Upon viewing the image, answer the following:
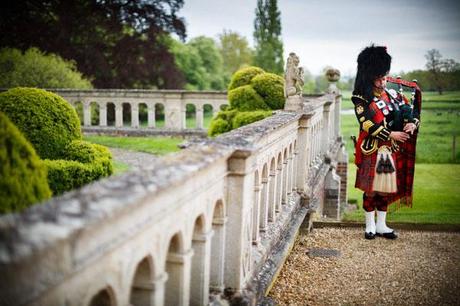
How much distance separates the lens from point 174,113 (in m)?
21.3

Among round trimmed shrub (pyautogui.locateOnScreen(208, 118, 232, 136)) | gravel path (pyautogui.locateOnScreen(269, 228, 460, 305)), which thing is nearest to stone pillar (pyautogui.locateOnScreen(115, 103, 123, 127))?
round trimmed shrub (pyautogui.locateOnScreen(208, 118, 232, 136))

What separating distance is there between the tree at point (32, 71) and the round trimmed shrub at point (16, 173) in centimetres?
2004

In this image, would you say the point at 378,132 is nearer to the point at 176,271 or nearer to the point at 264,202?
the point at 264,202

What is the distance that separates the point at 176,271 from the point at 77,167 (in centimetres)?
357

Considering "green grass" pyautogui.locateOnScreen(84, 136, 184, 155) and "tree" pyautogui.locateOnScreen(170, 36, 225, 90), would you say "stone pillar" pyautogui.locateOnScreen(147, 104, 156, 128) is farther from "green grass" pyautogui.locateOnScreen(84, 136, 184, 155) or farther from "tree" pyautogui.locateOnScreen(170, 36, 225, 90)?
"tree" pyautogui.locateOnScreen(170, 36, 225, 90)

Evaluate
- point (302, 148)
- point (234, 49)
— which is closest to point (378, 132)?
point (302, 148)

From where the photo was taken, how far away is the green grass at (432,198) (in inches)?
472

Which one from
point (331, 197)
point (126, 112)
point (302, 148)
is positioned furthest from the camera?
point (126, 112)

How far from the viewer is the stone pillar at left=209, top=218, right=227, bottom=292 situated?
4766 millimetres

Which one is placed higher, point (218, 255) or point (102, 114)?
point (102, 114)

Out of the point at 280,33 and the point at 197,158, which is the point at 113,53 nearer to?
the point at 280,33

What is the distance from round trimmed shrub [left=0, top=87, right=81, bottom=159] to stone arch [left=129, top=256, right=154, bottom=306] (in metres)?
4.26

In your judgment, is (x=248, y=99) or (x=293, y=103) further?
(x=248, y=99)

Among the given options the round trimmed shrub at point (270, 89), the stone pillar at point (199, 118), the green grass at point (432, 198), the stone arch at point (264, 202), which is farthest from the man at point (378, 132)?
the stone pillar at point (199, 118)
